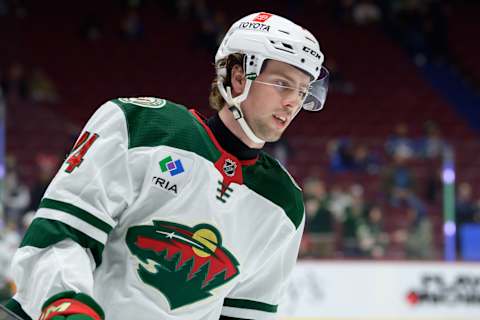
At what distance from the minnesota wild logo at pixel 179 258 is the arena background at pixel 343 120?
2.77 metres

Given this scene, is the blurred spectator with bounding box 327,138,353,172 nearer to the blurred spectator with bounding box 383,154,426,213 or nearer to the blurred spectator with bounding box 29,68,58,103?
the blurred spectator with bounding box 383,154,426,213

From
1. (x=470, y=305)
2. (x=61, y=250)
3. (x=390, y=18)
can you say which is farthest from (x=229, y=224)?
(x=390, y=18)

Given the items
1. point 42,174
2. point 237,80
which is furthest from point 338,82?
point 237,80

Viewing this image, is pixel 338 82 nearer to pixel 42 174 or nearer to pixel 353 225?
pixel 353 225

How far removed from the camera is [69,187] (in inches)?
66.9

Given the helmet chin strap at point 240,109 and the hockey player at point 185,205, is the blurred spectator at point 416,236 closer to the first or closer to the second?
the hockey player at point 185,205

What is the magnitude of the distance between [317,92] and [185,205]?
0.49 m

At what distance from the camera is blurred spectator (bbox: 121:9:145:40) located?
44.6 ft

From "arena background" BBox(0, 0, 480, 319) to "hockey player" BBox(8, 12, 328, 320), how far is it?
2736 mm

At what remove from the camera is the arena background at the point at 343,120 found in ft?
25.2

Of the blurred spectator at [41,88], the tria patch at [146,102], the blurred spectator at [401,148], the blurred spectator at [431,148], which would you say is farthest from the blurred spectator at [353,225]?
the tria patch at [146,102]

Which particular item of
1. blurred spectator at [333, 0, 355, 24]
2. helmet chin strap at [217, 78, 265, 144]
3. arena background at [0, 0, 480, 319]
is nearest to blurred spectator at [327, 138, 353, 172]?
arena background at [0, 0, 480, 319]

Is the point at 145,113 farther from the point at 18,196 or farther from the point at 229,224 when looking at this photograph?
the point at 18,196

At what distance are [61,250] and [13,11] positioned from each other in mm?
9928
